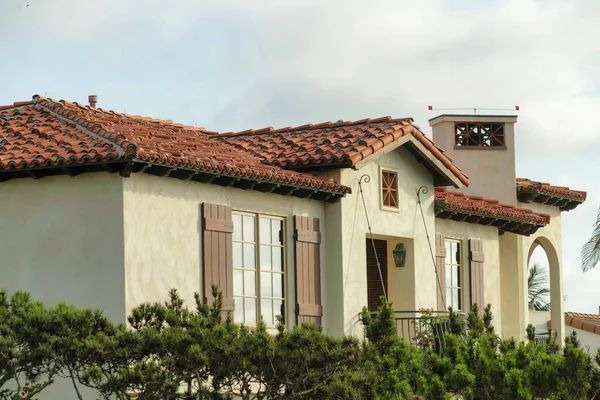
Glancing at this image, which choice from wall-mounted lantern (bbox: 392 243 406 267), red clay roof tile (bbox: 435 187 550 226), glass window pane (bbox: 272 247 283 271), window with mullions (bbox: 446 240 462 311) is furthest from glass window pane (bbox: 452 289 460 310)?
glass window pane (bbox: 272 247 283 271)

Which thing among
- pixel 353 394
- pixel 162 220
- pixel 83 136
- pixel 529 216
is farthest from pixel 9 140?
pixel 529 216

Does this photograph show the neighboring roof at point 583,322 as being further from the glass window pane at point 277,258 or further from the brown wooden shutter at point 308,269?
the glass window pane at point 277,258

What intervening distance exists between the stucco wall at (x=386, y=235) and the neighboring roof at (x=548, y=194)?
16.3 feet

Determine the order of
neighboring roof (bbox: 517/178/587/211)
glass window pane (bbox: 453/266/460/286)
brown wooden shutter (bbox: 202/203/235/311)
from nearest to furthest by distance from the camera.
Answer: brown wooden shutter (bbox: 202/203/235/311), glass window pane (bbox: 453/266/460/286), neighboring roof (bbox: 517/178/587/211)

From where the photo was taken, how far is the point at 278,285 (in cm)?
1802

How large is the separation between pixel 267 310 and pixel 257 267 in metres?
0.63

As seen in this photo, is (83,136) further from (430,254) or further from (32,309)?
(430,254)

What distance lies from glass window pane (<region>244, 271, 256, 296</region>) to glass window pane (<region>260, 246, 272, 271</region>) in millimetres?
209

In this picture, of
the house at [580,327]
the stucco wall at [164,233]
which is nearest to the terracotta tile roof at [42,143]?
the stucco wall at [164,233]

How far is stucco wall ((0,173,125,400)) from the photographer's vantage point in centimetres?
1553

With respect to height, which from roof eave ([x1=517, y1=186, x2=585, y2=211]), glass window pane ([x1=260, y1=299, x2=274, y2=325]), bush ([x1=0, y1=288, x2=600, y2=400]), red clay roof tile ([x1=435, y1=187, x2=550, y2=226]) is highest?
roof eave ([x1=517, y1=186, x2=585, y2=211])

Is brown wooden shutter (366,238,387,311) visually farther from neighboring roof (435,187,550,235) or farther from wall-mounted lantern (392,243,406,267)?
neighboring roof (435,187,550,235)

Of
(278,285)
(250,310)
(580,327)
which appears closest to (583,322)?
(580,327)

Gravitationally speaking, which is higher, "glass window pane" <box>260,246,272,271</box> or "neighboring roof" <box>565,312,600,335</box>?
"glass window pane" <box>260,246,272,271</box>
